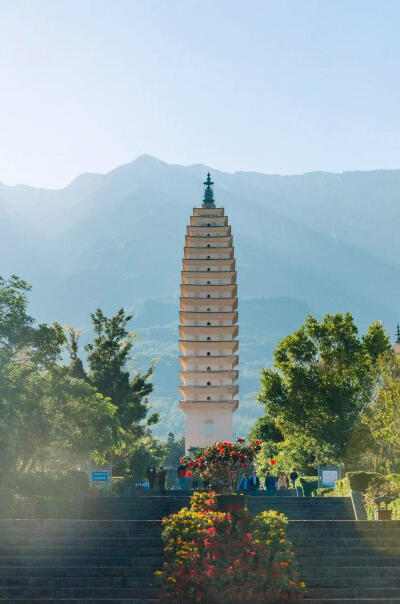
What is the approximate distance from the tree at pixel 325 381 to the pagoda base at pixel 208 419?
29.9 meters

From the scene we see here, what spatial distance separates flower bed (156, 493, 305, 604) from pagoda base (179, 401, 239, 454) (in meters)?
56.8

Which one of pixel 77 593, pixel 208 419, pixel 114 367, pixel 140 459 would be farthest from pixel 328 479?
pixel 208 419

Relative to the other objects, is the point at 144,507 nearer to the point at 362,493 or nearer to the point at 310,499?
the point at 310,499

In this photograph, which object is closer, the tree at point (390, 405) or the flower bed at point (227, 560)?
the flower bed at point (227, 560)

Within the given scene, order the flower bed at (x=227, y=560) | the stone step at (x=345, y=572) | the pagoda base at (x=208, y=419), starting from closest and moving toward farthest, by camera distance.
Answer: the flower bed at (x=227, y=560)
the stone step at (x=345, y=572)
the pagoda base at (x=208, y=419)

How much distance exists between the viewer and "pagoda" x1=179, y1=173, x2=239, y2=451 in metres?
78.8

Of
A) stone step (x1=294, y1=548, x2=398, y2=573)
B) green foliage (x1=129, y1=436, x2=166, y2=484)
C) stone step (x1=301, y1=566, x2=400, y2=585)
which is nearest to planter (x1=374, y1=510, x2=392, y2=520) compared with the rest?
stone step (x1=294, y1=548, x2=398, y2=573)

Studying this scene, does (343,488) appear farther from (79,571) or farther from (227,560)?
(79,571)

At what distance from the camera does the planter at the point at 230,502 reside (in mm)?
21422

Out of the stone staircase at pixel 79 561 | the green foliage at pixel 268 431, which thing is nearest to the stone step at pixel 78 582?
the stone staircase at pixel 79 561

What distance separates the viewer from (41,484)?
97.7 ft

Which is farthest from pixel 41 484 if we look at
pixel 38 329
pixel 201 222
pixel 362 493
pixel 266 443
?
pixel 201 222

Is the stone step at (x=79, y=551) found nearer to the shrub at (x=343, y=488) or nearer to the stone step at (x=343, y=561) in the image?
the stone step at (x=343, y=561)

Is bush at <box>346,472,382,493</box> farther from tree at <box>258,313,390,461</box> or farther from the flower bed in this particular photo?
tree at <box>258,313,390,461</box>
